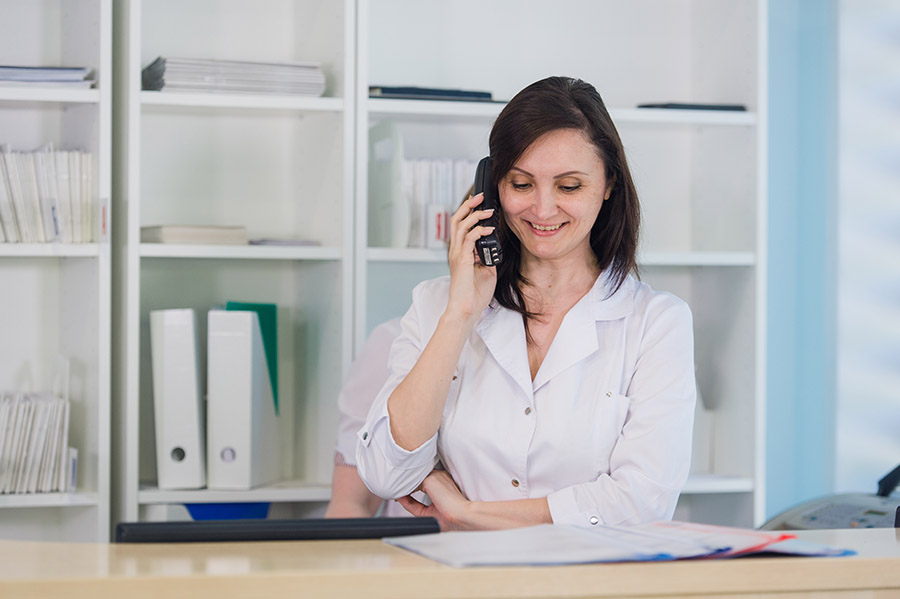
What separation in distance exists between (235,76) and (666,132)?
4.43ft

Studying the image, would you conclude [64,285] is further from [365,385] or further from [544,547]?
[544,547]

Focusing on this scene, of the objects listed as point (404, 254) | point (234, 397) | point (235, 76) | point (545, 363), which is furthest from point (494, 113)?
point (545, 363)

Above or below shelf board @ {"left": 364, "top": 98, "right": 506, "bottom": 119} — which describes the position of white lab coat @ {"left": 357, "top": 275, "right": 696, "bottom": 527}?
below

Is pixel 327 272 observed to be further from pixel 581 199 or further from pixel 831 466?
pixel 831 466

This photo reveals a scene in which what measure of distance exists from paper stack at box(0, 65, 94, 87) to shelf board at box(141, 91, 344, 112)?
→ 18 cm

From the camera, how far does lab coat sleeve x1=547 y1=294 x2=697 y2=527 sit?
62.9 inches

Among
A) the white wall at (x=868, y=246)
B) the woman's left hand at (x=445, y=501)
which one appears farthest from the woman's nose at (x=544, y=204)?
the white wall at (x=868, y=246)

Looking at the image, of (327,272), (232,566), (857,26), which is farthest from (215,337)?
(857,26)

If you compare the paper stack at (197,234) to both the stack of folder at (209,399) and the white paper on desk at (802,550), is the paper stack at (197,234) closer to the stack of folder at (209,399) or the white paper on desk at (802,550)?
the stack of folder at (209,399)

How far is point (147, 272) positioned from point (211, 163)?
362 mm

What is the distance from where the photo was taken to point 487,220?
1825 millimetres

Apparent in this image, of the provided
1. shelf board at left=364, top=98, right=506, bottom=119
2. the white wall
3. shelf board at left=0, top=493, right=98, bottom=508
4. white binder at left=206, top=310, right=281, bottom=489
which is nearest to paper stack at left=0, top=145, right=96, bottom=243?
white binder at left=206, top=310, right=281, bottom=489

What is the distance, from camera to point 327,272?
9.16ft

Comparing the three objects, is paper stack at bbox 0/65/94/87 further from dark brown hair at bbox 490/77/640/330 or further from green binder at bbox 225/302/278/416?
dark brown hair at bbox 490/77/640/330
